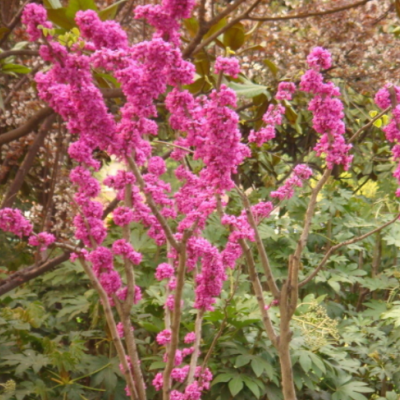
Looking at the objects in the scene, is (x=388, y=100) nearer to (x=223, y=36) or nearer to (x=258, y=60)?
(x=223, y=36)

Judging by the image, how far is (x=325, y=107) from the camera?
76.5 inches

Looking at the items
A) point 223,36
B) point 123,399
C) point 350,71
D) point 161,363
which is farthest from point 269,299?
point 350,71

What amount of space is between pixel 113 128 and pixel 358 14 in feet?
9.58

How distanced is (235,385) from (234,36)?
145 centimetres

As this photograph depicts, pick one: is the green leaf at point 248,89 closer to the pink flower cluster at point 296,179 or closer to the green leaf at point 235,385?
the pink flower cluster at point 296,179

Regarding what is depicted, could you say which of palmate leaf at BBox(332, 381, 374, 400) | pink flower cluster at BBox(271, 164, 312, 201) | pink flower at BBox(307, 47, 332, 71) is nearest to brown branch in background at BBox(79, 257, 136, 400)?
pink flower cluster at BBox(271, 164, 312, 201)

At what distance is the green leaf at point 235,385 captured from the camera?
9.09 ft

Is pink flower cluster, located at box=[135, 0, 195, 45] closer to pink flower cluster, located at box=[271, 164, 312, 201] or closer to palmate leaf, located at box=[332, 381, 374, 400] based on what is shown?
pink flower cluster, located at box=[271, 164, 312, 201]

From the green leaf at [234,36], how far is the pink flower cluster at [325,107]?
375 millimetres

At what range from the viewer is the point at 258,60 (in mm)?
3980

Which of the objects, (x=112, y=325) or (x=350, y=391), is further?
(x=350, y=391)

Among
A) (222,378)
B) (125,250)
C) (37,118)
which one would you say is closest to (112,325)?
(125,250)

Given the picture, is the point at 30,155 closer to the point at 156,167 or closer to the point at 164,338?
the point at 156,167

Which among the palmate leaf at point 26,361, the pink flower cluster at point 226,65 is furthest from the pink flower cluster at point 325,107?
the palmate leaf at point 26,361
